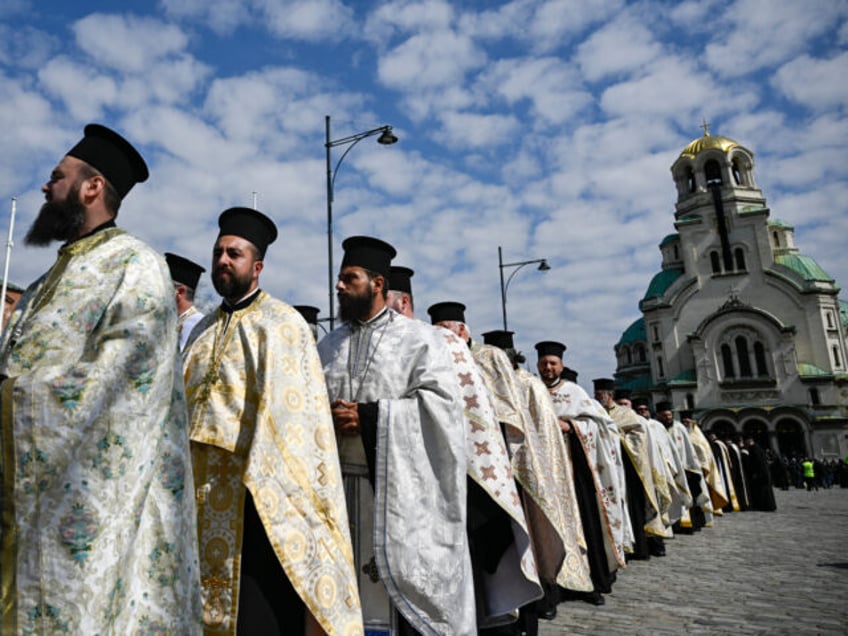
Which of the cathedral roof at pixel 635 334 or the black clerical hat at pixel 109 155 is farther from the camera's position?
the cathedral roof at pixel 635 334

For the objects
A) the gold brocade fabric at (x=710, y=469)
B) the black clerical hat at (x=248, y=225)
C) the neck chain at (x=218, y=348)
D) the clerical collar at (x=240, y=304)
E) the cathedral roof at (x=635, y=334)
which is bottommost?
the gold brocade fabric at (x=710, y=469)

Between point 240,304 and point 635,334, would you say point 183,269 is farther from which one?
point 635,334

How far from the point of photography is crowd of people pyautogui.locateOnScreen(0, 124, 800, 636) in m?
2.05

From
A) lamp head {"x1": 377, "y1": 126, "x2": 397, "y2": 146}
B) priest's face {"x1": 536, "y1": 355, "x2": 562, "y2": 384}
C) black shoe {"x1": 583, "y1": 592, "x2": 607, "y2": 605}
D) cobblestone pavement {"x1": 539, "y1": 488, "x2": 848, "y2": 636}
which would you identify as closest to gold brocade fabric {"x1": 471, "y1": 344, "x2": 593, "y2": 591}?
cobblestone pavement {"x1": 539, "y1": 488, "x2": 848, "y2": 636}

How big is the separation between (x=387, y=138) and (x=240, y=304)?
10.0 metres

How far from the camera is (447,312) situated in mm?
6172

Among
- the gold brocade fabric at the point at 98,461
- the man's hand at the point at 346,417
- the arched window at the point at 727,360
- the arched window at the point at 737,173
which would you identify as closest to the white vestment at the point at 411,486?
the man's hand at the point at 346,417

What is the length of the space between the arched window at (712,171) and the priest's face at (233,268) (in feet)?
200

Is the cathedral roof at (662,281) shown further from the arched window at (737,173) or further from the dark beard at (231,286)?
the dark beard at (231,286)

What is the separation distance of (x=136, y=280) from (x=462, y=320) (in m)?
4.13

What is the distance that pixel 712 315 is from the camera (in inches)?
1946

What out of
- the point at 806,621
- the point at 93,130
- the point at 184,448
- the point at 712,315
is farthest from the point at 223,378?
the point at 712,315

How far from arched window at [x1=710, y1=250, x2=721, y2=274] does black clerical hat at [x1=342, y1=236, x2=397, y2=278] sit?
54.3m

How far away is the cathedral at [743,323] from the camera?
4628 centimetres
